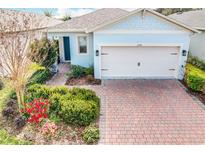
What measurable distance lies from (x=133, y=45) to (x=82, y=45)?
384 cm

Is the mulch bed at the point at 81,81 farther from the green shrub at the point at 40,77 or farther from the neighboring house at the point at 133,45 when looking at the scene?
the green shrub at the point at 40,77

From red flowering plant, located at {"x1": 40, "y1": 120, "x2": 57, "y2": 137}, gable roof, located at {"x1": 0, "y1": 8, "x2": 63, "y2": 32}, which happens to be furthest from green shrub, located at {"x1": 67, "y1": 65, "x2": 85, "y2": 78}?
red flowering plant, located at {"x1": 40, "y1": 120, "x2": 57, "y2": 137}

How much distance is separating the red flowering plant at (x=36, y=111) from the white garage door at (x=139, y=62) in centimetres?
552

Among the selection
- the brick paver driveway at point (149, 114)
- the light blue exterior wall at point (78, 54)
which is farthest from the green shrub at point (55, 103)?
the light blue exterior wall at point (78, 54)

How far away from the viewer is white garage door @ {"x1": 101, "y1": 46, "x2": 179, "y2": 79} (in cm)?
1246

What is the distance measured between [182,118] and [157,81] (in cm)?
443

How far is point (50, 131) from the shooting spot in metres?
7.02

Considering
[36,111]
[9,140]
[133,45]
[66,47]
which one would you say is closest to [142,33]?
[133,45]

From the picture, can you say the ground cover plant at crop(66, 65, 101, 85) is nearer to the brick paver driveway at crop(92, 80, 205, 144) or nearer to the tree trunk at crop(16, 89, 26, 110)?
the brick paver driveway at crop(92, 80, 205, 144)

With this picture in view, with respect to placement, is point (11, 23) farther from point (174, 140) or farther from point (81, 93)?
point (174, 140)

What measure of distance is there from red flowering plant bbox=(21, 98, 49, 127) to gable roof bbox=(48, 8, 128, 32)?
6097mm

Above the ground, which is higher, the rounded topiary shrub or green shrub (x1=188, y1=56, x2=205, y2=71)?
green shrub (x1=188, y1=56, x2=205, y2=71)

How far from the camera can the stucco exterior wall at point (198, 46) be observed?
15.4 m
